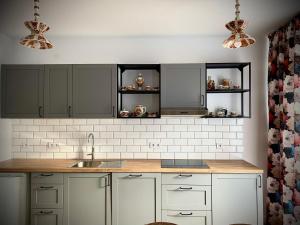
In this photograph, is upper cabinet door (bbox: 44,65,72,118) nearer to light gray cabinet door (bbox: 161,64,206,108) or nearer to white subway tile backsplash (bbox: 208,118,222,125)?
light gray cabinet door (bbox: 161,64,206,108)

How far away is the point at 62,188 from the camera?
2504 mm

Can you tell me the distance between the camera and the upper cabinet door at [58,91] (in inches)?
112

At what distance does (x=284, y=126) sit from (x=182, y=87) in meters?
1.27

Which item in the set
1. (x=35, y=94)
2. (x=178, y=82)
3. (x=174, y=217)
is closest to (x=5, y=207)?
(x=35, y=94)

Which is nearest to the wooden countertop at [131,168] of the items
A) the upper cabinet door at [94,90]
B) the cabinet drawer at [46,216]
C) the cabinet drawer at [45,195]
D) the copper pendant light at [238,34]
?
the cabinet drawer at [45,195]

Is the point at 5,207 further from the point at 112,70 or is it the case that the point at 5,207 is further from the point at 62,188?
the point at 112,70

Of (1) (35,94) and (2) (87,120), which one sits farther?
(2) (87,120)

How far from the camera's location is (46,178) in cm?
251

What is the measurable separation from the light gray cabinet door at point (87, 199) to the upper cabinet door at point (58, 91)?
2.77ft

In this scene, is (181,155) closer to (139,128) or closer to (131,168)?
(139,128)

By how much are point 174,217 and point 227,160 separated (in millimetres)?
1102

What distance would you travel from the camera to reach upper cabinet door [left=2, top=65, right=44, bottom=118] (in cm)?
286

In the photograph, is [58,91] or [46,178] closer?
[46,178]

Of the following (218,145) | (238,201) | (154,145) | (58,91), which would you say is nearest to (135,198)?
(154,145)
